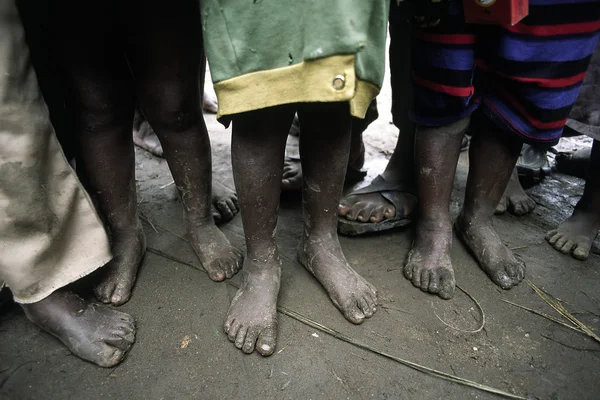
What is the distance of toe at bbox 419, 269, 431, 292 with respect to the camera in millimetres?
1394

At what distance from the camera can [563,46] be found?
1.17 m

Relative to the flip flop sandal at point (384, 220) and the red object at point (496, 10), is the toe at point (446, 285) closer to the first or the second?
the flip flop sandal at point (384, 220)

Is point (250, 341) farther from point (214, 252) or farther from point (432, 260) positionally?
point (432, 260)

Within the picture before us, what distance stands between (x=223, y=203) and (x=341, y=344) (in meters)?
0.87

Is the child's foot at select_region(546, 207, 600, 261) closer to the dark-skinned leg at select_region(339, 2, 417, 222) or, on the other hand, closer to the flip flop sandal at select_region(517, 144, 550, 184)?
the flip flop sandal at select_region(517, 144, 550, 184)

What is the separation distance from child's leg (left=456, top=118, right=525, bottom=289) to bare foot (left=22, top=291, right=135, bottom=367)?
1.28m

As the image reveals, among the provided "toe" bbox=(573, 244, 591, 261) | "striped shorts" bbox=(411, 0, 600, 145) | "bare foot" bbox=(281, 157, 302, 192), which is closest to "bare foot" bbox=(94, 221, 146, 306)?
"bare foot" bbox=(281, 157, 302, 192)

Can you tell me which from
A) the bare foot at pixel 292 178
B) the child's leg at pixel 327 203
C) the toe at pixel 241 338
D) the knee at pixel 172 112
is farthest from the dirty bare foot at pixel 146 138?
the toe at pixel 241 338

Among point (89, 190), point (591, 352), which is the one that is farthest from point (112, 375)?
point (591, 352)

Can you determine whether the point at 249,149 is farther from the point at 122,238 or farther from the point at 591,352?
the point at 591,352

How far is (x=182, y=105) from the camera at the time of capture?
1253 mm

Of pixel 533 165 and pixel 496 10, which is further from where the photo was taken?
pixel 533 165

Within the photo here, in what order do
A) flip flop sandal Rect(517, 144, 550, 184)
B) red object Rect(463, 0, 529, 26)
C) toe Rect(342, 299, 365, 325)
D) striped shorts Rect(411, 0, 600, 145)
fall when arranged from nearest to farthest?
red object Rect(463, 0, 529, 26) < striped shorts Rect(411, 0, 600, 145) < toe Rect(342, 299, 365, 325) < flip flop sandal Rect(517, 144, 550, 184)

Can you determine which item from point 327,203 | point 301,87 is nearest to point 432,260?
point 327,203
